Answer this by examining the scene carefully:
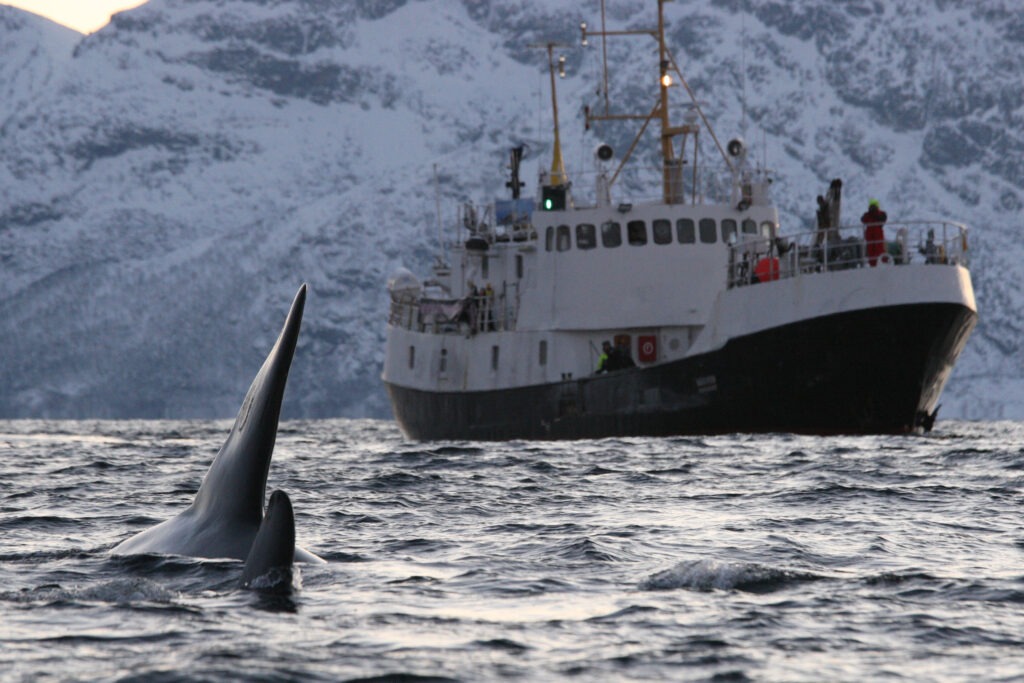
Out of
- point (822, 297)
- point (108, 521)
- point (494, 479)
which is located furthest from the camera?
point (822, 297)

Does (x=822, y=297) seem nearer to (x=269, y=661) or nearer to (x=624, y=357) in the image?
(x=624, y=357)

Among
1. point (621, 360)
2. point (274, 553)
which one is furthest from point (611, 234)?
point (274, 553)

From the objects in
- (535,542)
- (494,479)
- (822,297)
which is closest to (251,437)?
(535,542)

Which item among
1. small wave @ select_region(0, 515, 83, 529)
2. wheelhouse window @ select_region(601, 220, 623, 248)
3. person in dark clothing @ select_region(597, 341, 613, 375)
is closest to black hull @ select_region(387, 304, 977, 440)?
person in dark clothing @ select_region(597, 341, 613, 375)

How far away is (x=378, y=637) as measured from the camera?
10.3 m

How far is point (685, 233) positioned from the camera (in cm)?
4072

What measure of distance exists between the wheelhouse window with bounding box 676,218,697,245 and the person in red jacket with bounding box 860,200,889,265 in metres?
6.66

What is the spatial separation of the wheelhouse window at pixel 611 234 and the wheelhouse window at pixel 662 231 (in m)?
0.86

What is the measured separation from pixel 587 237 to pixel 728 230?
11.9 feet

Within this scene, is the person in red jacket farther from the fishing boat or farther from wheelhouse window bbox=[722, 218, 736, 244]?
wheelhouse window bbox=[722, 218, 736, 244]

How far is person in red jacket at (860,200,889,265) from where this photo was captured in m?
33.3

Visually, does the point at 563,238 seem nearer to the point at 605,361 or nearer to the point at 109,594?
the point at 605,361

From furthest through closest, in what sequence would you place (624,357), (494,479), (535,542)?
(624,357) < (494,479) < (535,542)

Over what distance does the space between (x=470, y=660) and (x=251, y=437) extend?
6.79 ft
